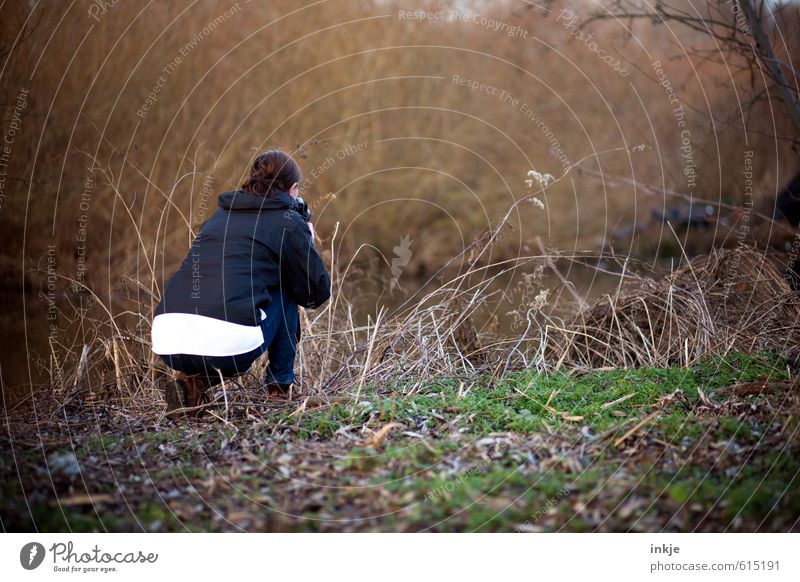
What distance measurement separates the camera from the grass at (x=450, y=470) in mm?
2908

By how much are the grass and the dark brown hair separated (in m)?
1.13

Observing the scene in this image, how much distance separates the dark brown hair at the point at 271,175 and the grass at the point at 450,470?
1.13 m

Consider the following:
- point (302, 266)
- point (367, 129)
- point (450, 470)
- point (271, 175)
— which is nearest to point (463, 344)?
point (302, 266)

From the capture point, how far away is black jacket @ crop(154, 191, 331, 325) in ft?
12.6

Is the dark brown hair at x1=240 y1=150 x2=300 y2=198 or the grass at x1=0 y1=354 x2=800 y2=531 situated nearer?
the grass at x1=0 y1=354 x2=800 y2=531

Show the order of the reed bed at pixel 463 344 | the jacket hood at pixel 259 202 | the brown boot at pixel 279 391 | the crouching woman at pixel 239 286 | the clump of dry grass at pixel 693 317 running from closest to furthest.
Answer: the crouching woman at pixel 239 286
the jacket hood at pixel 259 202
the brown boot at pixel 279 391
the reed bed at pixel 463 344
the clump of dry grass at pixel 693 317

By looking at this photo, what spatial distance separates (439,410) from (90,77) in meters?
5.68

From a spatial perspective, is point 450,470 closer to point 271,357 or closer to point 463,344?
point 271,357

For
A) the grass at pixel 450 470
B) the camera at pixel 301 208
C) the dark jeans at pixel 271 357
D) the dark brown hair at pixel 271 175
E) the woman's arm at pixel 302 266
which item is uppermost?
the dark brown hair at pixel 271 175

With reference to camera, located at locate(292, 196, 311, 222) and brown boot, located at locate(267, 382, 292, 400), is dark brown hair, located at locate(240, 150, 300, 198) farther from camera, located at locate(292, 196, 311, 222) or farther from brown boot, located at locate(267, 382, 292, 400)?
brown boot, located at locate(267, 382, 292, 400)

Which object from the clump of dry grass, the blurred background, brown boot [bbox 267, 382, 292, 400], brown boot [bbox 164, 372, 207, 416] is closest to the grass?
brown boot [bbox 164, 372, 207, 416]

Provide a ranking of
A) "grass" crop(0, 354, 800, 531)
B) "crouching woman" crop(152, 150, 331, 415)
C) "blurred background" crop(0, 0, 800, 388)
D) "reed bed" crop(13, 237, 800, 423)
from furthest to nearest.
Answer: "blurred background" crop(0, 0, 800, 388), "reed bed" crop(13, 237, 800, 423), "crouching woman" crop(152, 150, 331, 415), "grass" crop(0, 354, 800, 531)

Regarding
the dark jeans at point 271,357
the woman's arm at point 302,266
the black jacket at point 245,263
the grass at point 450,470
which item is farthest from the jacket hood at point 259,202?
the grass at point 450,470

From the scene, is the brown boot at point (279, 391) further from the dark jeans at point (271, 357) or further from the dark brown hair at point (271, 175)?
the dark brown hair at point (271, 175)
